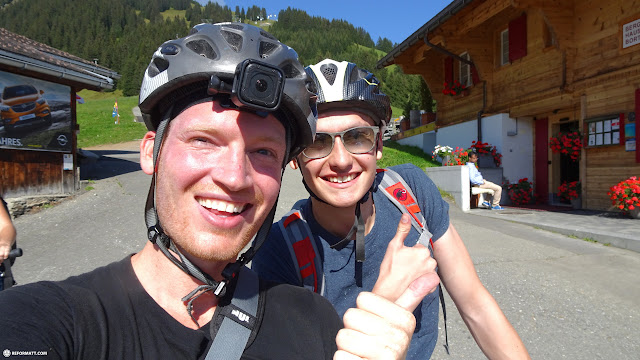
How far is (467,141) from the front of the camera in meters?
13.7

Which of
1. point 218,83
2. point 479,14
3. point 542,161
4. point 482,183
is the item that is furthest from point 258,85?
point 542,161

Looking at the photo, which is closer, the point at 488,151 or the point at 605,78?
the point at 605,78

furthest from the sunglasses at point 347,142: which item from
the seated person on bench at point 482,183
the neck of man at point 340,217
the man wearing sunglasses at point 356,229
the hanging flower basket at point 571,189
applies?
the hanging flower basket at point 571,189

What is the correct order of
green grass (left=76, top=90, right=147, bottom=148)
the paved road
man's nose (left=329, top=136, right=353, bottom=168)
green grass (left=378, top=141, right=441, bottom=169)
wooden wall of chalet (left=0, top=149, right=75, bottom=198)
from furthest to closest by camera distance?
green grass (left=76, top=90, right=147, bottom=148) < green grass (left=378, top=141, right=441, bottom=169) < wooden wall of chalet (left=0, top=149, right=75, bottom=198) < the paved road < man's nose (left=329, top=136, right=353, bottom=168)

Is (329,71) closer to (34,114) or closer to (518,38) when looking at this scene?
(34,114)

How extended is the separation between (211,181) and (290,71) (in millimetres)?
581

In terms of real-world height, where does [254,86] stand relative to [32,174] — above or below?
above

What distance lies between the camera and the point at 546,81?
34.4 feet

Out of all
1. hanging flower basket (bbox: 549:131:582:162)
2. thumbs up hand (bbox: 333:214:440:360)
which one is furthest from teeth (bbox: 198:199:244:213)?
hanging flower basket (bbox: 549:131:582:162)

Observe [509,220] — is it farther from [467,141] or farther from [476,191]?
[467,141]

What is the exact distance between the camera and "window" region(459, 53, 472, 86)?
14078mm

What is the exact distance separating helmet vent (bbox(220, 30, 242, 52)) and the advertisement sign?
402 inches

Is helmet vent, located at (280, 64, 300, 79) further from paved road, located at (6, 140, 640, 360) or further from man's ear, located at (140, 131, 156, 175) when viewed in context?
paved road, located at (6, 140, 640, 360)

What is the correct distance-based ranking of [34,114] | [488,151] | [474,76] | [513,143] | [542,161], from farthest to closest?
1. [474,76]
2. [488,151]
3. [513,143]
4. [542,161]
5. [34,114]
